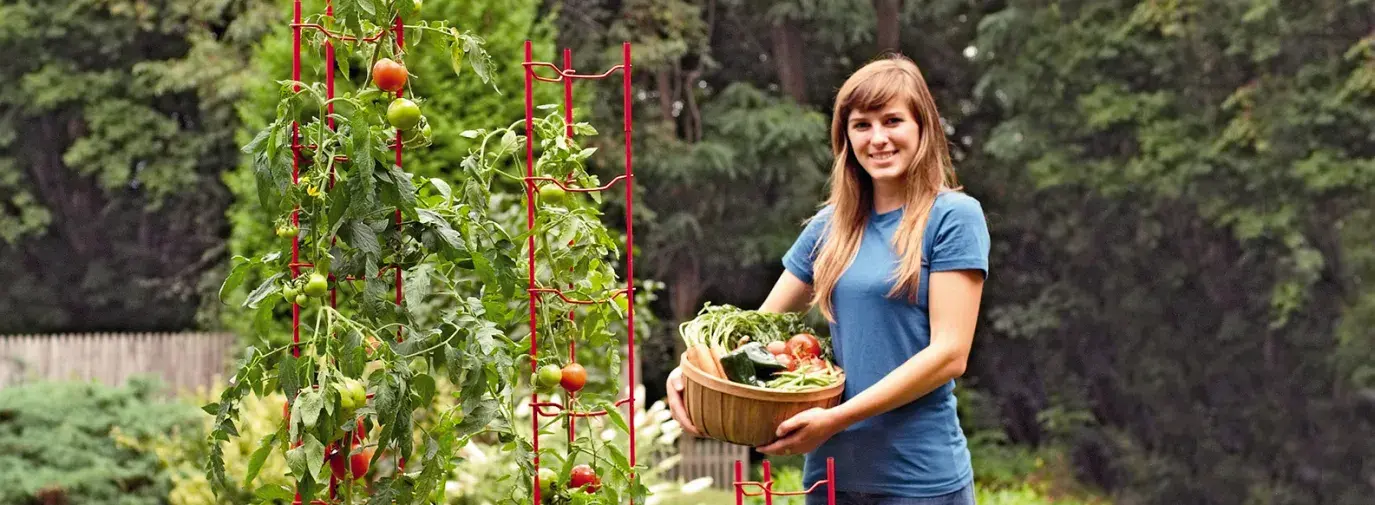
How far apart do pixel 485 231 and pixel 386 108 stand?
0.24 m

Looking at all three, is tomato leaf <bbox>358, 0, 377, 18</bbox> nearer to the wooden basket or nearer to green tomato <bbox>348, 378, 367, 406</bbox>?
green tomato <bbox>348, 378, 367, 406</bbox>

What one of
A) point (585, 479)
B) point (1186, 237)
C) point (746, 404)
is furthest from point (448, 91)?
point (1186, 237)

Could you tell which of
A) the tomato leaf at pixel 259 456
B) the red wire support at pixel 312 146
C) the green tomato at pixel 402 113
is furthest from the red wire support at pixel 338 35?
the tomato leaf at pixel 259 456

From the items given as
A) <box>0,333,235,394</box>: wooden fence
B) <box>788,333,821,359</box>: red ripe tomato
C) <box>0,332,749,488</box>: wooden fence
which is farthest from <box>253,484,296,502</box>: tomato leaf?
<box>0,333,235,394</box>: wooden fence

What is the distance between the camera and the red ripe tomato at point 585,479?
2.22 metres

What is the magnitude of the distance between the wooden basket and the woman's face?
35 centimetres

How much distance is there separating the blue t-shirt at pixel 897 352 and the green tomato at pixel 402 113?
75cm

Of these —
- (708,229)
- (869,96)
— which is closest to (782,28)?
(708,229)

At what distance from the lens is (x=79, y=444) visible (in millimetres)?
6379

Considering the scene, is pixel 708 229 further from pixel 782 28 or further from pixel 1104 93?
pixel 1104 93

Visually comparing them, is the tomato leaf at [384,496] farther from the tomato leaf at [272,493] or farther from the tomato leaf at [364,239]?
the tomato leaf at [364,239]

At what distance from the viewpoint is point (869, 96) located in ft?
7.13

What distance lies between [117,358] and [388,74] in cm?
953

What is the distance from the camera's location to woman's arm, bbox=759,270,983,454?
2.07 m
